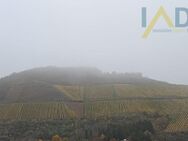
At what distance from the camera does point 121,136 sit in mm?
86125

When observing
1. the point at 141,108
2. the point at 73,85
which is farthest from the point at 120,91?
the point at 73,85

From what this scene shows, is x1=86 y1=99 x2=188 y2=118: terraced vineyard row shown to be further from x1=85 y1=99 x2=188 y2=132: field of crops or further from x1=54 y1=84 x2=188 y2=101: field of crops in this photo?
x1=54 y1=84 x2=188 y2=101: field of crops

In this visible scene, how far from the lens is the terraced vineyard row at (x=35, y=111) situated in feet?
331

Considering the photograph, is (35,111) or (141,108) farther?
(141,108)

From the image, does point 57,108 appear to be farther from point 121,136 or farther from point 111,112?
point 121,136

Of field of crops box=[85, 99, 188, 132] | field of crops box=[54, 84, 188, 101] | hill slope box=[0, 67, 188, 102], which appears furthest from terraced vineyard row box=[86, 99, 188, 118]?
hill slope box=[0, 67, 188, 102]

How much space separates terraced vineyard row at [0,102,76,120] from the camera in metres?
101

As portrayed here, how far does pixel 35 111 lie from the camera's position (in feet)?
344

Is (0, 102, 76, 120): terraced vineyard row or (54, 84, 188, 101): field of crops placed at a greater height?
(54, 84, 188, 101): field of crops

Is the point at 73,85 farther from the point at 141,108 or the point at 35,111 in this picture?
the point at 141,108

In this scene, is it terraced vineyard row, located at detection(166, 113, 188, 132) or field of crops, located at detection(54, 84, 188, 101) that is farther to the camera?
field of crops, located at detection(54, 84, 188, 101)

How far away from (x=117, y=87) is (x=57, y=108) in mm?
23038

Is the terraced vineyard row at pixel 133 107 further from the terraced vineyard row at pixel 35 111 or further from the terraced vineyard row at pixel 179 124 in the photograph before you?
the terraced vineyard row at pixel 35 111

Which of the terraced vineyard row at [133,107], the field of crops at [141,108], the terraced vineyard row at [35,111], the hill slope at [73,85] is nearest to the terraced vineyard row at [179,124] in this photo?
the field of crops at [141,108]
